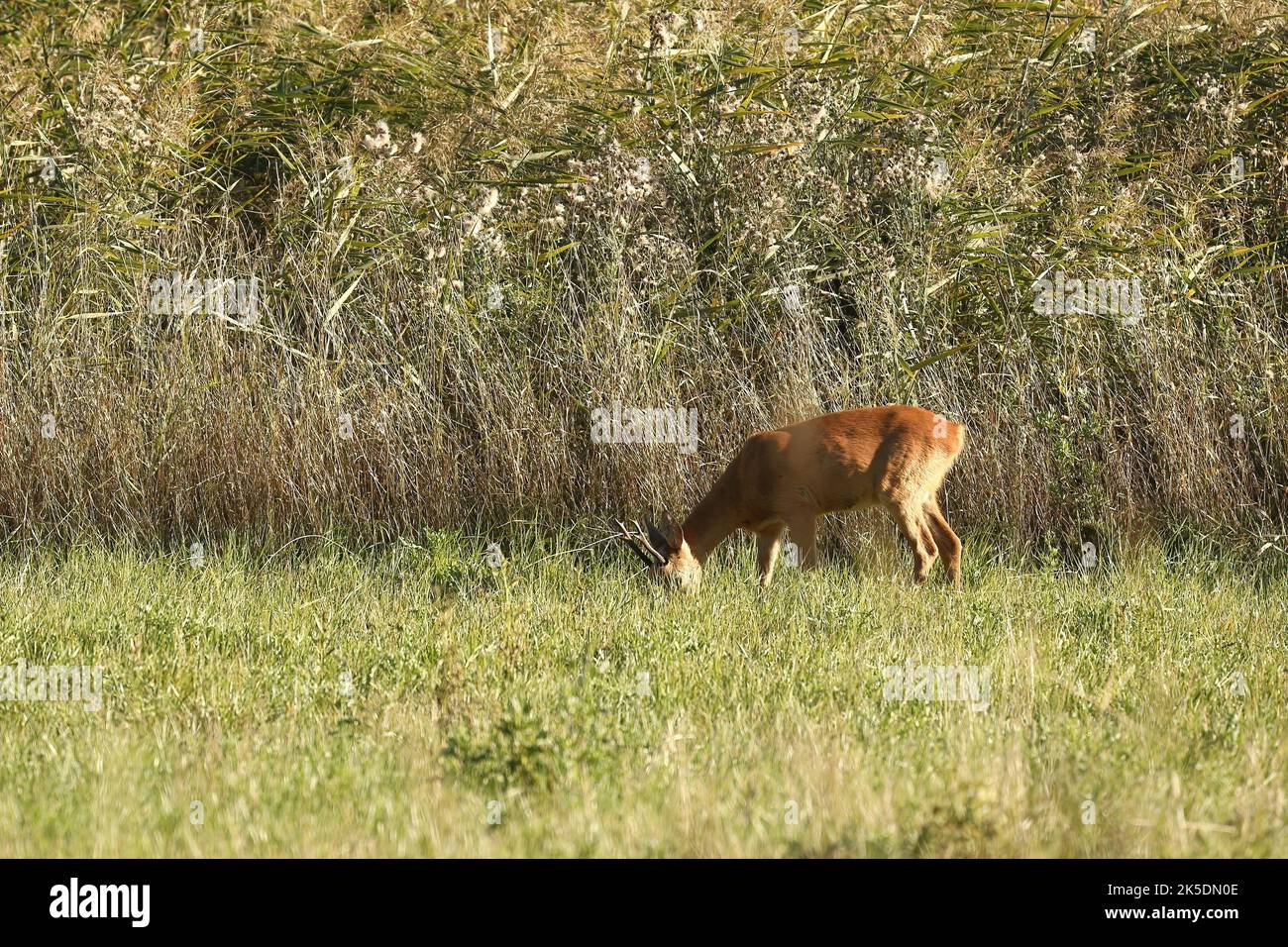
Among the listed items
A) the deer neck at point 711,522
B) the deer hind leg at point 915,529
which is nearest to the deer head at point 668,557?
the deer neck at point 711,522

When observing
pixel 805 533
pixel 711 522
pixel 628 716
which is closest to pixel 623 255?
pixel 711 522

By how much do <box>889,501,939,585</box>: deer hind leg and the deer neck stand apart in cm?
85

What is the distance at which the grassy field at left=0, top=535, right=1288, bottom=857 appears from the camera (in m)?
3.67

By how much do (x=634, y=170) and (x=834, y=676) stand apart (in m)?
4.62

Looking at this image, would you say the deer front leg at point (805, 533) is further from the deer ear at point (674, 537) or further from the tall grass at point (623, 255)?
the tall grass at point (623, 255)

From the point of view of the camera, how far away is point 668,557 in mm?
7184

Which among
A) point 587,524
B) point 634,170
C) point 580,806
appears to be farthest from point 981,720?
point 634,170

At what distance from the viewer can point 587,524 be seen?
313 inches

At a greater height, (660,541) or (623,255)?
(623,255)

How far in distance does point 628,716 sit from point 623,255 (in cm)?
464

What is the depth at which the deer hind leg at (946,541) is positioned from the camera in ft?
24.6

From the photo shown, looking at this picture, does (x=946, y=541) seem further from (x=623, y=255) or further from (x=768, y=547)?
(x=623, y=255)
